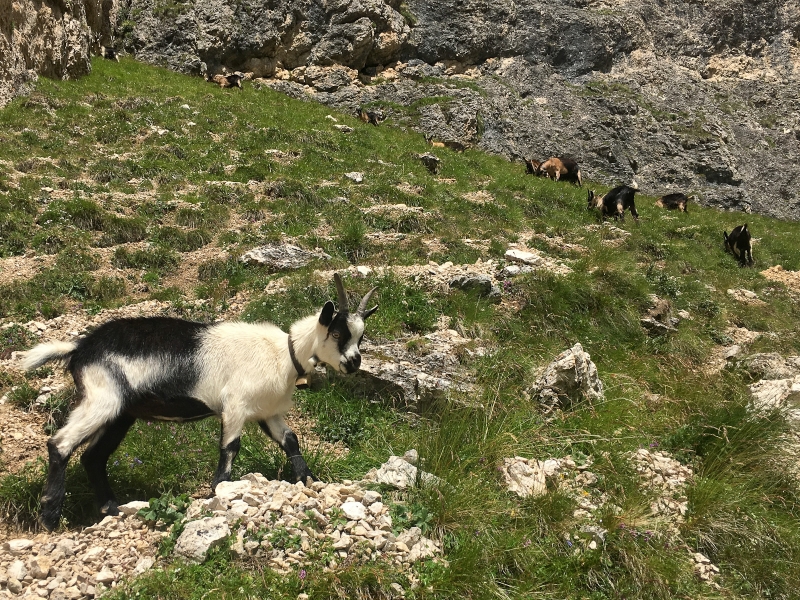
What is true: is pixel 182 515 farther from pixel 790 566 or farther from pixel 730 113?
pixel 730 113

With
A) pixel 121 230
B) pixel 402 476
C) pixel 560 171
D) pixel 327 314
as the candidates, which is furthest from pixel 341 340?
pixel 560 171

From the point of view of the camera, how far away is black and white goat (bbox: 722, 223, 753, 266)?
16531mm

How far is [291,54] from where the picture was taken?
33.8 metres

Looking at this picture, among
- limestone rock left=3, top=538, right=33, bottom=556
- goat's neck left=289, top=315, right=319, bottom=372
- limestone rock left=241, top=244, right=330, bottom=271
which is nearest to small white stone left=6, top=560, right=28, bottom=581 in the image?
limestone rock left=3, top=538, right=33, bottom=556

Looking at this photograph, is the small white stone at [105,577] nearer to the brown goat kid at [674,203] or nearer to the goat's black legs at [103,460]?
the goat's black legs at [103,460]

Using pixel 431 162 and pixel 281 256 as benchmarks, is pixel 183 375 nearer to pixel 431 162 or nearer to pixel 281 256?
pixel 281 256

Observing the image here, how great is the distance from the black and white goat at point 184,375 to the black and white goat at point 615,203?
620 inches

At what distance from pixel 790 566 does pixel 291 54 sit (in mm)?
35432

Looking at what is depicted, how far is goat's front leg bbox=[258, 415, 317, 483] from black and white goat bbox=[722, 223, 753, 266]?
1617 cm

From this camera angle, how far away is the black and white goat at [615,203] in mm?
18630

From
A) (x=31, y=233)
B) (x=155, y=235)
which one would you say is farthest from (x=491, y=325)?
(x=31, y=233)

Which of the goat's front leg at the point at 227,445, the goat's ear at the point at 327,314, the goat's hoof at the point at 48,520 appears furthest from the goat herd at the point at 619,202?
the goat's hoof at the point at 48,520

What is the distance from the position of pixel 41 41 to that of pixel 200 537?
21.8m

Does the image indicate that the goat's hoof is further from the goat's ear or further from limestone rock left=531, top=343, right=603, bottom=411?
limestone rock left=531, top=343, right=603, bottom=411
